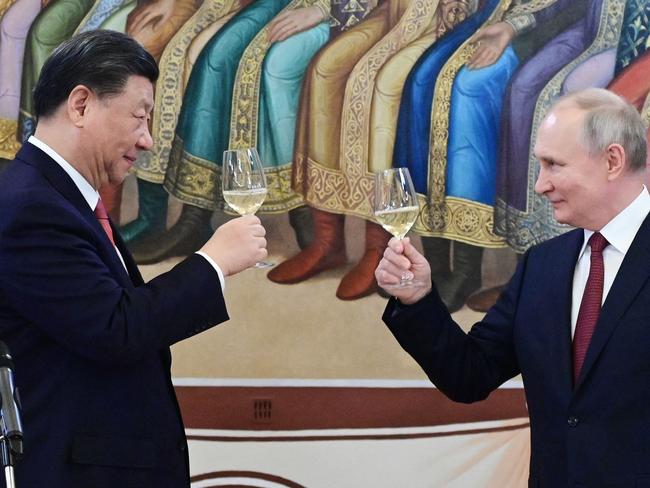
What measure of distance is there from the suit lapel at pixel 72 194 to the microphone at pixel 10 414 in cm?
59

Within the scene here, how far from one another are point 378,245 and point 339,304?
28 cm

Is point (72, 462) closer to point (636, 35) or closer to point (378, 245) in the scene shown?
point (378, 245)

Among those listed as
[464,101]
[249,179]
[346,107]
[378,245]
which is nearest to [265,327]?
[378,245]

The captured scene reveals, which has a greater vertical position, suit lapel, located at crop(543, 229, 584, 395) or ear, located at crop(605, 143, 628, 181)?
ear, located at crop(605, 143, 628, 181)

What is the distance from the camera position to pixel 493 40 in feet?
12.9

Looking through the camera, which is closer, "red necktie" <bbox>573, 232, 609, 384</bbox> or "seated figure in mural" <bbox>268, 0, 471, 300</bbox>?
"red necktie" <bbox>573, 232, 609, 384</bbox>

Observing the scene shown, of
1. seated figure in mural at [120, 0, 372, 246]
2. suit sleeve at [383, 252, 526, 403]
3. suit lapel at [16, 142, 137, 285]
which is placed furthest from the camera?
seated figure in mural at [120, 0, 372, 246]

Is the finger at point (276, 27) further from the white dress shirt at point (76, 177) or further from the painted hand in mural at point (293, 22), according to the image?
the white dress shirt at point (76, 177)

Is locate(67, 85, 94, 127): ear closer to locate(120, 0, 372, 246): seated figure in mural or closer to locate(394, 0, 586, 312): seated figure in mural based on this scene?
locate(120, 0, 372, 246): seated figure in mural

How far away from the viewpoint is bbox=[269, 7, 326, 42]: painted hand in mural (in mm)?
3918

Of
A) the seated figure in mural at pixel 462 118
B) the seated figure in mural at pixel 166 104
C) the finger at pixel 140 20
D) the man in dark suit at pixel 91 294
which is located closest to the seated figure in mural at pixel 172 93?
the seated figure in mural at pixel 166 104

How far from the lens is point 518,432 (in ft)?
13.1

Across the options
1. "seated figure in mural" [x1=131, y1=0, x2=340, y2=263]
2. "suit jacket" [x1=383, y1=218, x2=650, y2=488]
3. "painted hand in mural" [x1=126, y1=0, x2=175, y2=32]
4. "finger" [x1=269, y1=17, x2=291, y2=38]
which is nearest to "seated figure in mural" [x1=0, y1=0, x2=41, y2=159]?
"painted hand in mural" [x1=126, y1=0, x2=175, y2=32]

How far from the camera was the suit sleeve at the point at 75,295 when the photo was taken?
217cm
